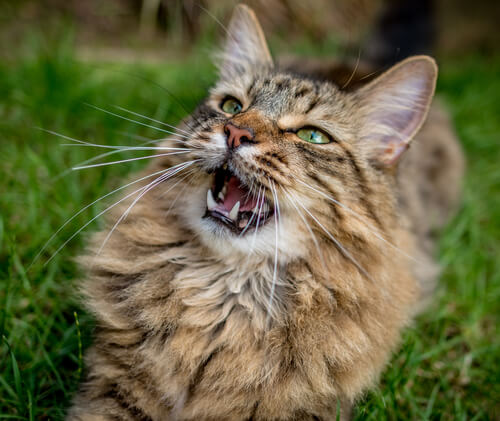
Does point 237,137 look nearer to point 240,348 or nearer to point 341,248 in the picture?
point 341,248

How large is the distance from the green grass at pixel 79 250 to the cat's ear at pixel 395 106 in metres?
0.97

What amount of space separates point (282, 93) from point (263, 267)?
2.61 feet

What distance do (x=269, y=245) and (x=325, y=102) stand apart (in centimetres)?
73

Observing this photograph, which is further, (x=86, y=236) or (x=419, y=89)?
(x=86, y=236)

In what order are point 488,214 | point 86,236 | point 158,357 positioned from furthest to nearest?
point 488,214 → point 86,236 → point 158,357

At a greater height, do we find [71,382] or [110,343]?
[110,343]

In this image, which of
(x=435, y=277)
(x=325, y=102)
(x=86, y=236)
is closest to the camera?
(x=325, y=102)

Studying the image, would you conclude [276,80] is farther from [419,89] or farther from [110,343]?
[110,343]

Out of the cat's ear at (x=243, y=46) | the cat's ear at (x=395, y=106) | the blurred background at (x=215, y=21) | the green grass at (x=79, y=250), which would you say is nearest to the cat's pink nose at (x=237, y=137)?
the cat's ear at (x=395, y=106)

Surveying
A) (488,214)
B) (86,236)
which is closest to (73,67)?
(86,236)

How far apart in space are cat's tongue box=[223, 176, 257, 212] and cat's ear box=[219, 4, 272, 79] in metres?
0.79

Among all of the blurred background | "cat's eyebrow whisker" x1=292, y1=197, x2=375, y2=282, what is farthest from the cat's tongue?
the blurred background

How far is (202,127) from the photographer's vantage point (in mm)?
1846

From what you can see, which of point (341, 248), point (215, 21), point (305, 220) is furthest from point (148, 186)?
point (215, 21)
